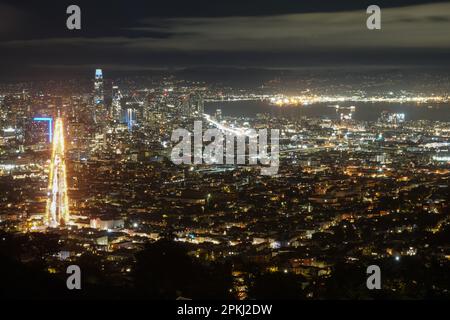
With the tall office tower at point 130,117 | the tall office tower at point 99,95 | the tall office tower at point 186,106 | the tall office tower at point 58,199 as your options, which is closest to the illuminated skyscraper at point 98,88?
the tall office tower at point 99,95

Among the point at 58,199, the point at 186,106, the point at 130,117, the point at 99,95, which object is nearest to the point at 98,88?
the point at 99,95

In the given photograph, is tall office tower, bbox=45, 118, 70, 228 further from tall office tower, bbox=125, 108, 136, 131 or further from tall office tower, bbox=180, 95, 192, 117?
tall office tower, bbox=180, 95, 192, 117

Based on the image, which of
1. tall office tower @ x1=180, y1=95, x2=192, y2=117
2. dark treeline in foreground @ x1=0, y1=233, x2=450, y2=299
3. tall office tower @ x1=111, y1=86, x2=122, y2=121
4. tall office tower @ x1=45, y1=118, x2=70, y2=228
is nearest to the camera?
dark treeline in foreground @ x1=0, y1=233, x2=450, y2=299

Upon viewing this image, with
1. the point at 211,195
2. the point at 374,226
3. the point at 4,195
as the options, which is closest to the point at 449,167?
the point at 211,195

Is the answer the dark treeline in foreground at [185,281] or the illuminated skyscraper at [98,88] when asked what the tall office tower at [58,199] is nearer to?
the dark treeline in foreground at [185,281]

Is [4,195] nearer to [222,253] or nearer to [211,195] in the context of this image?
[211,195]

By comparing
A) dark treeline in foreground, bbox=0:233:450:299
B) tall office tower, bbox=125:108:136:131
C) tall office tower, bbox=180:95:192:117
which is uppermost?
tall office tower, bbox=180:95:192:117

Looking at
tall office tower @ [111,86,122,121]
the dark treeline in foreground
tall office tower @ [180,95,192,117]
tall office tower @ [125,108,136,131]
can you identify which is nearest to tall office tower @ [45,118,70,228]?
the dark treeline in foreground

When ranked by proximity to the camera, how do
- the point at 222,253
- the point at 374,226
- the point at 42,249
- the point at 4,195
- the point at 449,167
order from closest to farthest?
the point at 42,249, the point at 222,253, the point at 374,226, the point at 4,195, the point at 449,167
